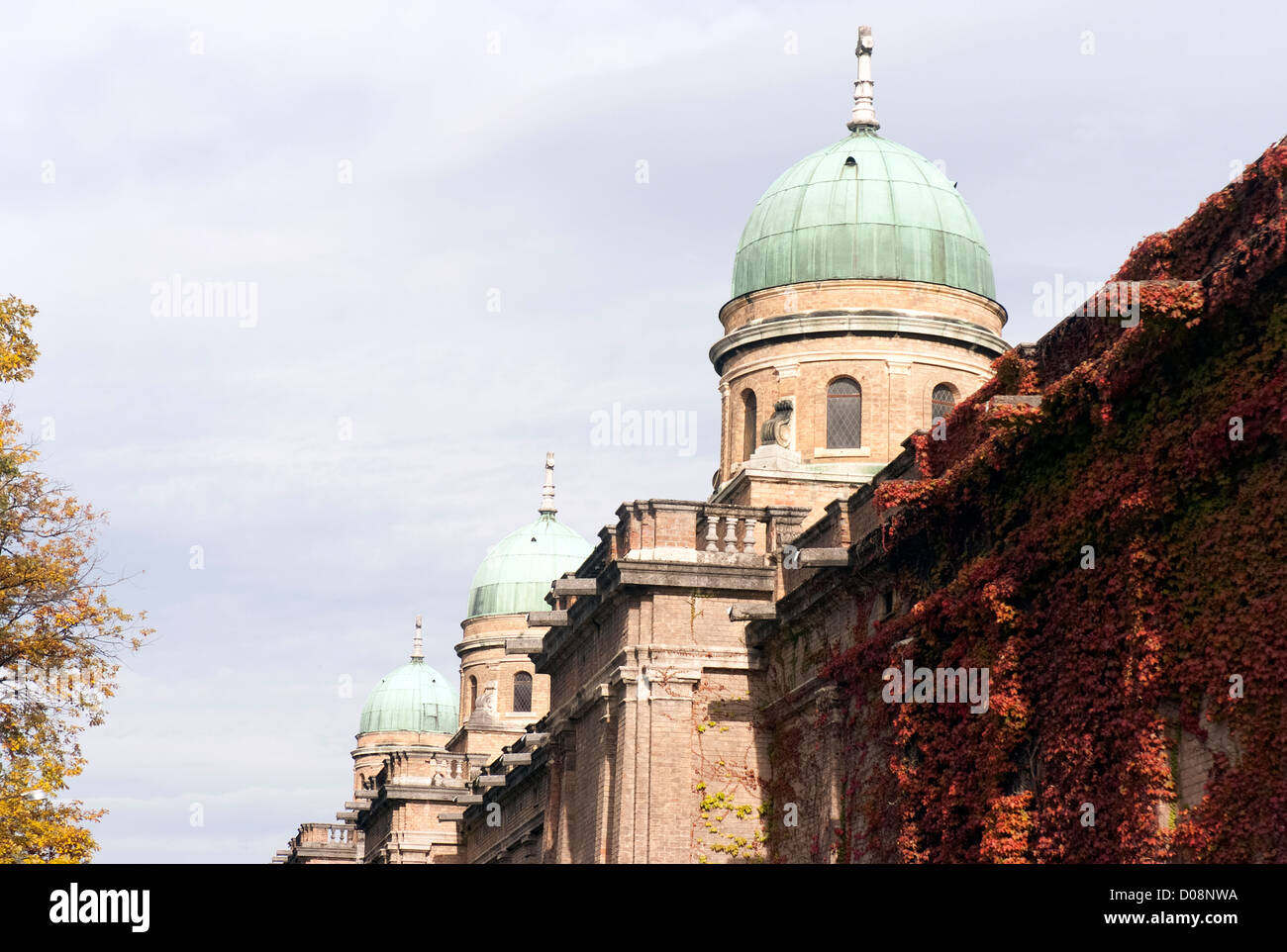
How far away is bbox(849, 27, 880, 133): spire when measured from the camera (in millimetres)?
45031

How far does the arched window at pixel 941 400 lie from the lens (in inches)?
1642

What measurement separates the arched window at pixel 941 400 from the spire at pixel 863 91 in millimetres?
6416

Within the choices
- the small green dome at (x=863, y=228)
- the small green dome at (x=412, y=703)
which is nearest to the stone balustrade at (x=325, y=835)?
the small green dome at (x=412, y=703)

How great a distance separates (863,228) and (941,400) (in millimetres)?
3791

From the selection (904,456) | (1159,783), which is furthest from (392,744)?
(1159,783)

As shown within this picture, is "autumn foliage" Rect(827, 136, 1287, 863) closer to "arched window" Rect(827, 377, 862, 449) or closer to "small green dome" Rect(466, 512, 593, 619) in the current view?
"arched window" Rect(827, 377, 862, 449)

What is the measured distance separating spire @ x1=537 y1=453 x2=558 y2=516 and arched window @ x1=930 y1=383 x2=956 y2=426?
28512 mm

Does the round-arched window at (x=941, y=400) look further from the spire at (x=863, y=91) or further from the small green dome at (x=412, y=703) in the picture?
the small green dome at (x=412, y=703)

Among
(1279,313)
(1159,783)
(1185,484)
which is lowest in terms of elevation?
(1159,783)

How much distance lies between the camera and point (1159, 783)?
2020 centimetres

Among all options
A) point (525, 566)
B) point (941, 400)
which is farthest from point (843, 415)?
point (525, 566)

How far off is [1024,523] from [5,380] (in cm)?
1320

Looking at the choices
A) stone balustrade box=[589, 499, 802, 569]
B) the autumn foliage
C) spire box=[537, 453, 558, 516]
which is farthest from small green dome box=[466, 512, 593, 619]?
the autumn foliage
